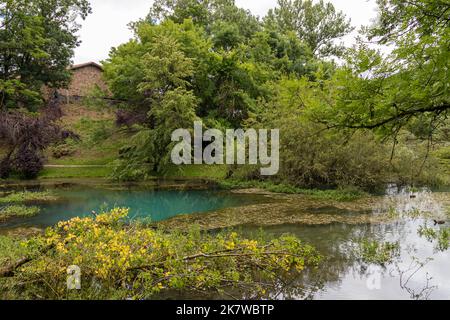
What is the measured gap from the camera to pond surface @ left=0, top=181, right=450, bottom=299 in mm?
5215

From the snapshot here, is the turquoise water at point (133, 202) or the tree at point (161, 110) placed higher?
the tree at point (161, 110)

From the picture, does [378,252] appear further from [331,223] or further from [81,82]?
[81,82]

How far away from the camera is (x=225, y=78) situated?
22.4 meters

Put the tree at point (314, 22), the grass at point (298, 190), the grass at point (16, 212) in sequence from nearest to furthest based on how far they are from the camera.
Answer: the grass at point (16, 212), the grass at point (298, 190), the tree at point (314, 22)

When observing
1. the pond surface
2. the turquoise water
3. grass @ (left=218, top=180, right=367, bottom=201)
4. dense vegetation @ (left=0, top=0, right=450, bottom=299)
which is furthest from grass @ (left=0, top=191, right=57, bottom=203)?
grass @ (left=218, top=180, right=367, bottom=201)

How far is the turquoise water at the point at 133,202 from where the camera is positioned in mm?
10680

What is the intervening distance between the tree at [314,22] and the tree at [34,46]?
1945 cm

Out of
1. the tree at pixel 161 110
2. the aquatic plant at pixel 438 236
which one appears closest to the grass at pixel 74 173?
the tree at pixel 161 110

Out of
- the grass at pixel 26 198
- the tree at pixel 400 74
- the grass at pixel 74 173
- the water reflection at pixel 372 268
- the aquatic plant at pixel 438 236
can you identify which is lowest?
the water reflection at pixel 372 268

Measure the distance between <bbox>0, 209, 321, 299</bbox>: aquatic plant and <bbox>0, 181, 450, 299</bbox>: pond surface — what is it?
1.70 ft

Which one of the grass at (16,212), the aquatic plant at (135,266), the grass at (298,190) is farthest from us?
the grass at (298,190)

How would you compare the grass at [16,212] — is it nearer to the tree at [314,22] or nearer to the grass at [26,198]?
the grass at [26,198]

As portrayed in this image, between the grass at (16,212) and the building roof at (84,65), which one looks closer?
the grass at (16,212)

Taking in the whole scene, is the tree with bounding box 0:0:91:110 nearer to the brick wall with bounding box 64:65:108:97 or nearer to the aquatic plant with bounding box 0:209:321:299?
the brick wall with bounding box 64:65:108:97
